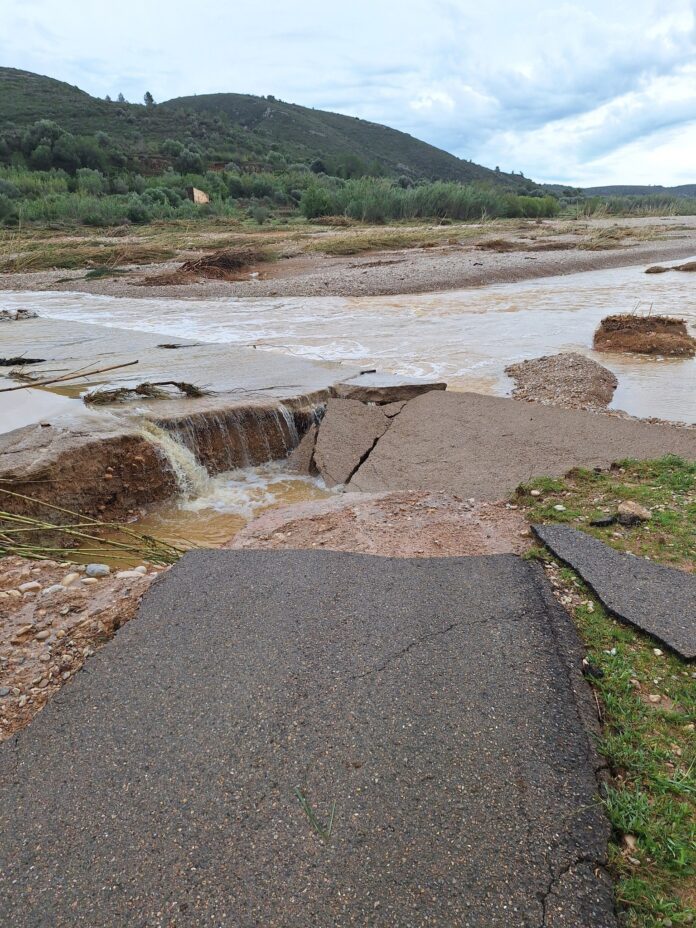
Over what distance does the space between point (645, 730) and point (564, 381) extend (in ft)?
19.8

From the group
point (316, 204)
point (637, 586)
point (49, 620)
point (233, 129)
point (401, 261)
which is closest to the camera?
point (49, 620)

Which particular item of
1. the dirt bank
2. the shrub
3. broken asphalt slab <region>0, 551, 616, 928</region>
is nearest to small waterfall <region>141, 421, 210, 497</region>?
broken asphalt slab <region>0, 551, 616, 928</region>

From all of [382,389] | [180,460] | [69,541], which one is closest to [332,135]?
[382,389]

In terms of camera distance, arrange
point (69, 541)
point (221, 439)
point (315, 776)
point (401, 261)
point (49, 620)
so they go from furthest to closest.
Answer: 1. point (401, 261)
2. point (221, 439)
3. point (69, 541)
4. point (49, 620)
5. point (315, 776)

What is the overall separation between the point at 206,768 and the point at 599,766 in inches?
53.1

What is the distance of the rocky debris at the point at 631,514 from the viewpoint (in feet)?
12.5

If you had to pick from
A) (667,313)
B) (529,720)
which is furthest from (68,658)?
(667,313)

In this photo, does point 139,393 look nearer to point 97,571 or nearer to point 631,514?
point 97,571

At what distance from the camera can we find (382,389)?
7.00m

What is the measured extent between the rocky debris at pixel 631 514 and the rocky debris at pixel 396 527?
0.61 metres

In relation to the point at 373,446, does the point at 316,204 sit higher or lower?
higher

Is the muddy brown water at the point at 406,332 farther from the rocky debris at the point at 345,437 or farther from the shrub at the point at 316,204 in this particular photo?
the shrub at the point at 316,204

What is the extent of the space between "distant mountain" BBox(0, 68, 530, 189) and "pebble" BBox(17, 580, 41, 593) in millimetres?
54194

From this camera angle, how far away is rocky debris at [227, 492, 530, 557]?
12.3 ft
